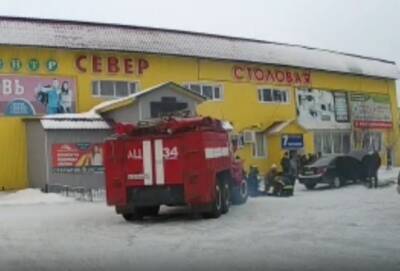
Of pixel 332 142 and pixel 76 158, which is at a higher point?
pixel 332 142

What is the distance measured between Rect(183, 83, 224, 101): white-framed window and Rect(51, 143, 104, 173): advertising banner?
935cm

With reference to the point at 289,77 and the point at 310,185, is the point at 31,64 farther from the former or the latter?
the point at 289,77

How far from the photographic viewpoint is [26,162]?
33031mm

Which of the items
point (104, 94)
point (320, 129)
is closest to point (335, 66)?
point (320, 129)

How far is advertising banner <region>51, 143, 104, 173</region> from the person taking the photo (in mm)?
31172

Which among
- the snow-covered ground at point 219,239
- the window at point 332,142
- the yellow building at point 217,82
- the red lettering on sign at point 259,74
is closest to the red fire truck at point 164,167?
the snow-covered ground at point 219,239

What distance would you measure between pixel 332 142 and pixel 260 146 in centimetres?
762

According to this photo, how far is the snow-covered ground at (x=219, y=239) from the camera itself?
10086 millimetres

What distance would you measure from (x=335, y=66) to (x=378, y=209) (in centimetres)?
3156

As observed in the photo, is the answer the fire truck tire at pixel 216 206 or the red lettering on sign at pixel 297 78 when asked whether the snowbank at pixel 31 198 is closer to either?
the fire truck tire at pixel 216 206

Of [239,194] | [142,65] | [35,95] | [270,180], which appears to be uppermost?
[142,65]

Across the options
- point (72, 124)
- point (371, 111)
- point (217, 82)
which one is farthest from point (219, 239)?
point (371, 111)

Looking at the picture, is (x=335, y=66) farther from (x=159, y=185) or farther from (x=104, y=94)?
(x=159, y=185)

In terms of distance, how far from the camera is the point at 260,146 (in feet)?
141
